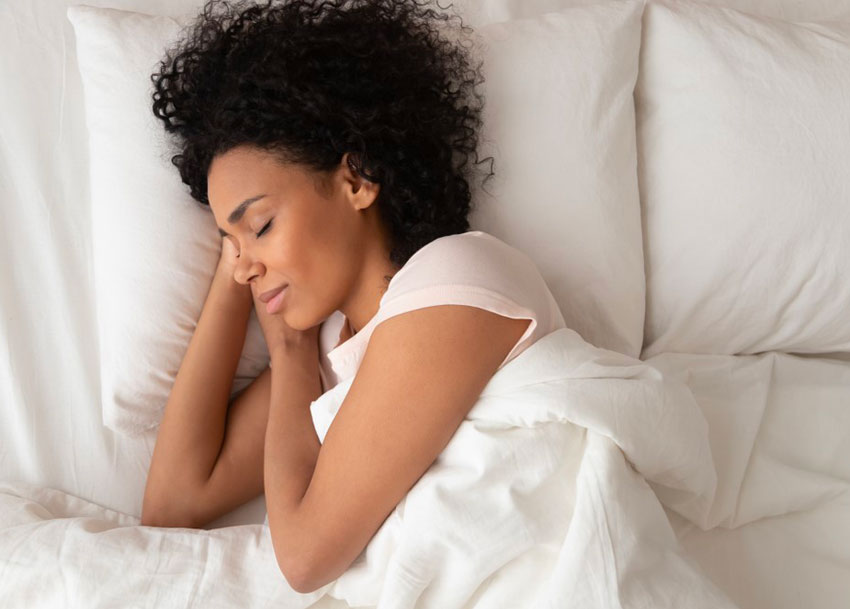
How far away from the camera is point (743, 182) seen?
1368mm

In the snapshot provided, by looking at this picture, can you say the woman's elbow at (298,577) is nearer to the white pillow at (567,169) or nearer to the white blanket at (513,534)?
the white blanket at (513,534)

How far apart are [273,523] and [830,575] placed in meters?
0.76

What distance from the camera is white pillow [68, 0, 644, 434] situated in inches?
50.8

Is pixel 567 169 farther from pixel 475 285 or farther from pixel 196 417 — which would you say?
pixel 196 417

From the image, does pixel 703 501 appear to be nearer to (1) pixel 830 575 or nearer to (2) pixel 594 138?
(1) pixel 830 575

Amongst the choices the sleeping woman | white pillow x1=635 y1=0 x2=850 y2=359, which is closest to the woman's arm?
the sleeping woman

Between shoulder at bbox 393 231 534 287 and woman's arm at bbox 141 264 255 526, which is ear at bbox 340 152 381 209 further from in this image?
woman's arm at bbox 141 264 255 526

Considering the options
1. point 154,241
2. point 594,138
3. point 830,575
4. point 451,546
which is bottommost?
point 830,575

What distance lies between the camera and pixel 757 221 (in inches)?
53.8

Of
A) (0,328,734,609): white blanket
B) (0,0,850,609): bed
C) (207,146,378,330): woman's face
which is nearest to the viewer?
(0,328,734,609): white blanket

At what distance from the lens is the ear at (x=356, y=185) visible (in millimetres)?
1174

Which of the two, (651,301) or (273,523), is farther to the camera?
(651,301)

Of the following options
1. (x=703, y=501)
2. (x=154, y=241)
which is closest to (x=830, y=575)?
(x=703, y=501)

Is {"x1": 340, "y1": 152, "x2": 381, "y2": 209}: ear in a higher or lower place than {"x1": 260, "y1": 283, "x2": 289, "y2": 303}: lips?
higher
